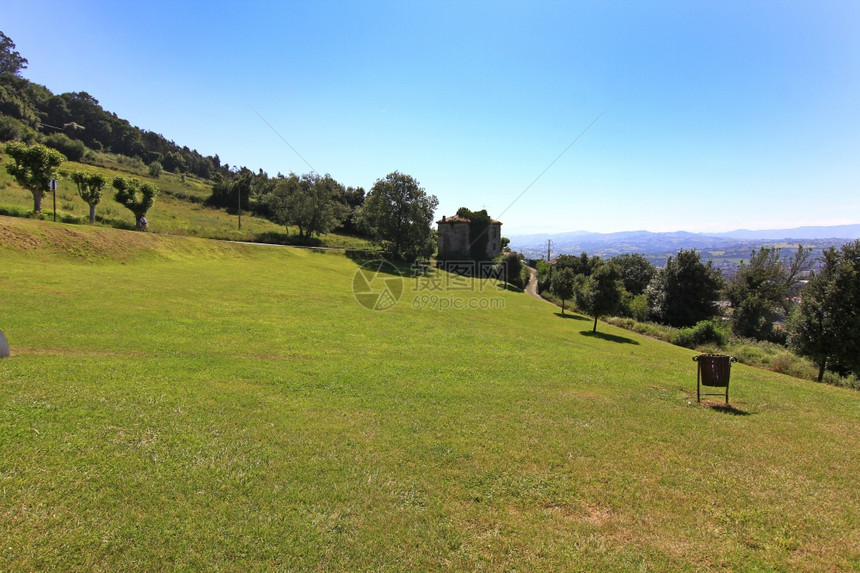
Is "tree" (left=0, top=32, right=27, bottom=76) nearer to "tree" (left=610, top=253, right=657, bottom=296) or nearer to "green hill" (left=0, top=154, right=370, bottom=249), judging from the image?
"green hill" (left=0, top=154, right=370, bottom=249)

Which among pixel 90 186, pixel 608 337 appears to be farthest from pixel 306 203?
pixel 608 337

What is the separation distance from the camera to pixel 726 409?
11.7 m

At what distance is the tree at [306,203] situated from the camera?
6581cm

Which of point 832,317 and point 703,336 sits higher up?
point 832,317

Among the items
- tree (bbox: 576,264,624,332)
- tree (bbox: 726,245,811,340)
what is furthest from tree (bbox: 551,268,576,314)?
tree (bbox: 726,245,811,340)

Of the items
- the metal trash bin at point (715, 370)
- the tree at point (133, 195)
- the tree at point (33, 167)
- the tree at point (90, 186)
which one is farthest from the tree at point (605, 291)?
the tree at point (33, 167)

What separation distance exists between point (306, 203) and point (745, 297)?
73294 millimetres

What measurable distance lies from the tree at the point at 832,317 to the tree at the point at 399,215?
57.0m

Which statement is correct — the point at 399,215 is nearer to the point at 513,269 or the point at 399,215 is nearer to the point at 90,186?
the point at 513,269

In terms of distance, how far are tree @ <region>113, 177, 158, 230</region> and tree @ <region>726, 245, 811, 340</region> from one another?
8191 cm

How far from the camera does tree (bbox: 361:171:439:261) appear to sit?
71750mm

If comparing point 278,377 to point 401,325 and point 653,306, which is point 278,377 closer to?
point 401,325

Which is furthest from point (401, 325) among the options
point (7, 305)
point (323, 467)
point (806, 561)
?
point (806, 561)

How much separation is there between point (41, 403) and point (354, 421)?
640 cm
